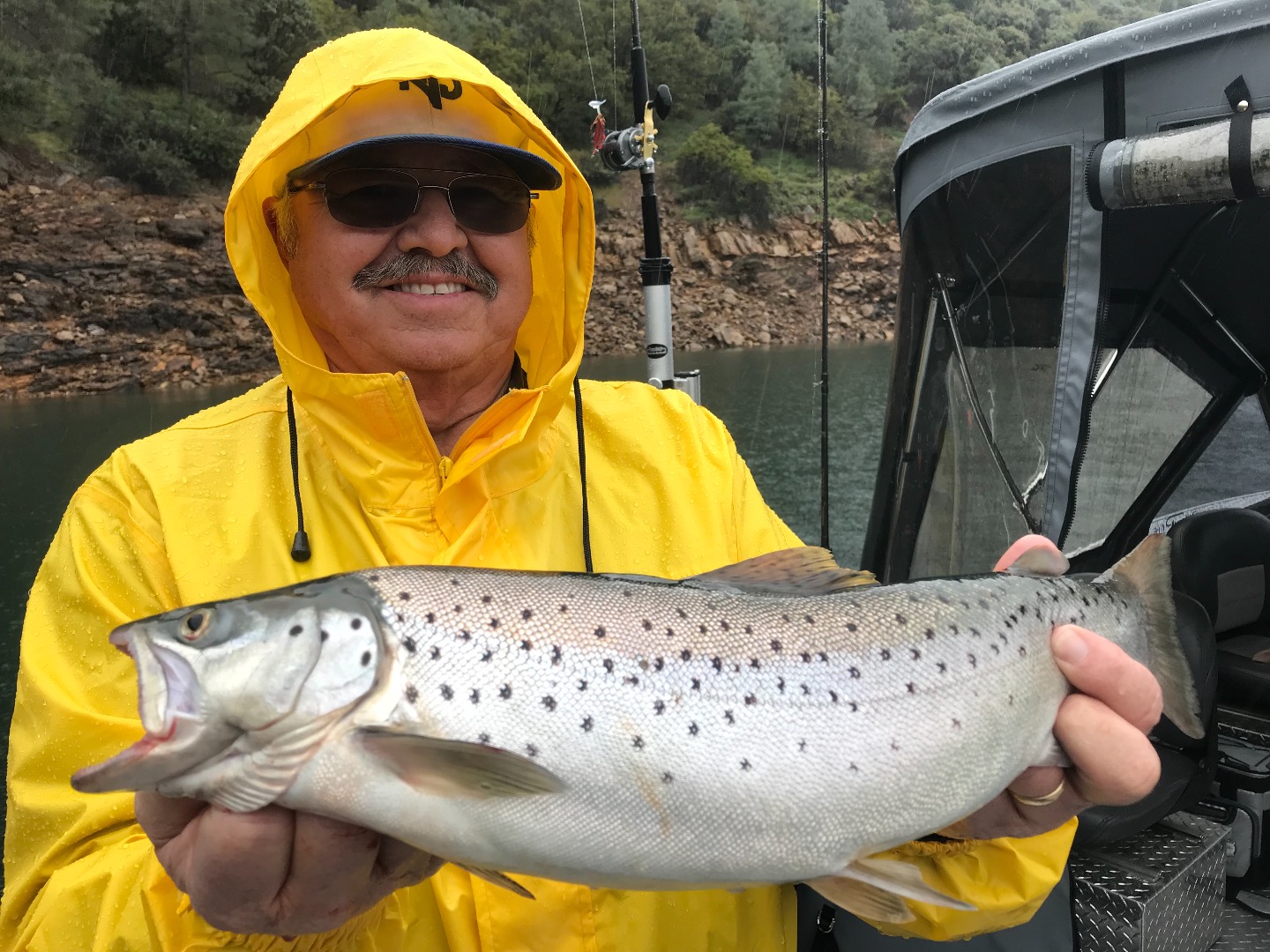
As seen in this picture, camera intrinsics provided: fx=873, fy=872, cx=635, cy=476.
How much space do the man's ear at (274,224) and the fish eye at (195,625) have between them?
1.10 m

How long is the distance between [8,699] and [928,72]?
63554 millimetres

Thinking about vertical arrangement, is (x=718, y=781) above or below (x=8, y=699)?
above

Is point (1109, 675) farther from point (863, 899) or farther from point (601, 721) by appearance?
point (601, 721)

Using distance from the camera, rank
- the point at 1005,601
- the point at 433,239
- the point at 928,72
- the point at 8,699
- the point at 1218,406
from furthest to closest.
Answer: the point at 928,72, the point at 8,699, the point at 1218,406, the point at 433,239, the point at 1005,601

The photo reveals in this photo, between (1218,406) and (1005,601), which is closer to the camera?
(1005,601)

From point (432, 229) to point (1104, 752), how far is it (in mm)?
1737

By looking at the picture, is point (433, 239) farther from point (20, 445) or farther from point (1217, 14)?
point (20, 445)

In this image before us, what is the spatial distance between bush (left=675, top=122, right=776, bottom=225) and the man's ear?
49.9 meters

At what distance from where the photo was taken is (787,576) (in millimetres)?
1764

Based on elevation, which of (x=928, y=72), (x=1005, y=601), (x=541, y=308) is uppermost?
(x=928, y=72)

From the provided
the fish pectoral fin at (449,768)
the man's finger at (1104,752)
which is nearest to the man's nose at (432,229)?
the fish pectoral fin at (449,768)

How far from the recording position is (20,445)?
1897cm

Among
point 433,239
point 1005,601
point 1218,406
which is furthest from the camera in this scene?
point 1218,406

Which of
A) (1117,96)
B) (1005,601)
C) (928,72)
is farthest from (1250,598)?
(928,72)
